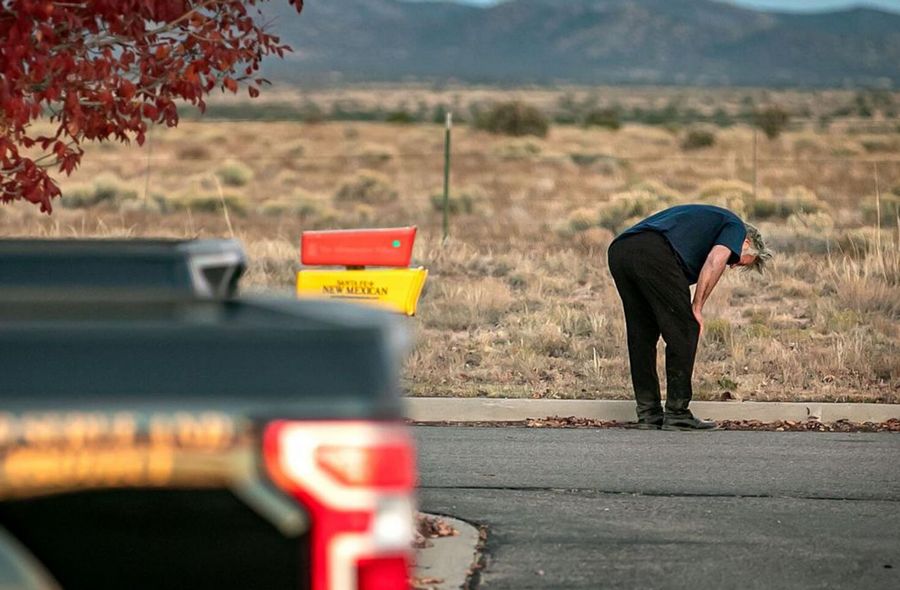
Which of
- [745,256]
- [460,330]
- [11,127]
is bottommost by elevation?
[460,330]

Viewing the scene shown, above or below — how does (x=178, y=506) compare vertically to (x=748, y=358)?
above

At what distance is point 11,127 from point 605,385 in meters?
6.02

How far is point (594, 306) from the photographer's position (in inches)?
649

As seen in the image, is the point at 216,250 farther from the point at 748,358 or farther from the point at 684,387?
the point at 748,358

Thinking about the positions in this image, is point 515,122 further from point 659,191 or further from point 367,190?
point 659,191

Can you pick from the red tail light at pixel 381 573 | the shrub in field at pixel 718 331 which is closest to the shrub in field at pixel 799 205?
the shrub in field at pixel 718 331

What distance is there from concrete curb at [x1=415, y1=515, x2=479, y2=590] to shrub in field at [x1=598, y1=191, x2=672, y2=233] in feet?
61.9

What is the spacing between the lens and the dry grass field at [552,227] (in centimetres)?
1312

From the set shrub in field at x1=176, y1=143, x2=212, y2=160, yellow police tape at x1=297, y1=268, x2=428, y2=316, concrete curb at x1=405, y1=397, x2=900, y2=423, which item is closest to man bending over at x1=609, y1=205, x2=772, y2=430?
concrete curb at x1=405, y1=397, x2=900, y2=423

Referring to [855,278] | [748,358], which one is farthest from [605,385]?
[855,278]

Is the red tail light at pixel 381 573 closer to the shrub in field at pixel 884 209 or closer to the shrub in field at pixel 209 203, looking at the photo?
the shrub in field at pixel 884 209

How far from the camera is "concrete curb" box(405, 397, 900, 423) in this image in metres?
10.8

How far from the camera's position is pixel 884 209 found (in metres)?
29.1

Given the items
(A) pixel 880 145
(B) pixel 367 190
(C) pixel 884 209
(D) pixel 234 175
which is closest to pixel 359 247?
(C) pixel 884 209
